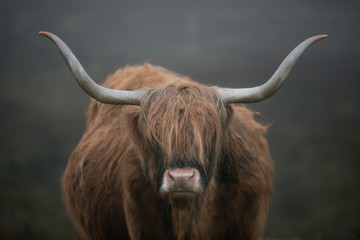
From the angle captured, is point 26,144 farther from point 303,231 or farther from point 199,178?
point 199,178

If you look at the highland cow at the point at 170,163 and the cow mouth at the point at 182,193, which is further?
the highland cow at the point at 170,163

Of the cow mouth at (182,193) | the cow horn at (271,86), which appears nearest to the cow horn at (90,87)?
the cow horn at (271,86)

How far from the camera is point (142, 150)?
4094 millimetres

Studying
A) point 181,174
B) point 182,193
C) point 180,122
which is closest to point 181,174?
point 181,174

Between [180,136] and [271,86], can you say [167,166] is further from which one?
[271,86]

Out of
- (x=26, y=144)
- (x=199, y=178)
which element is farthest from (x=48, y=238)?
(x=199, y=178)

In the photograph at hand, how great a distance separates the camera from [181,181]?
337 cm

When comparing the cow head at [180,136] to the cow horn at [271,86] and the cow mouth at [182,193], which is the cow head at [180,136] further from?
the cow horn at [271,86]

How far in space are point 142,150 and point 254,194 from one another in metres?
1.15

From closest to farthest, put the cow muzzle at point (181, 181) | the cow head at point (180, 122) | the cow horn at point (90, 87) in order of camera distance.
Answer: the cow muzzle at point (181, 181)
the cow head at point (180, 122)
the cow horn at point (90, 87)

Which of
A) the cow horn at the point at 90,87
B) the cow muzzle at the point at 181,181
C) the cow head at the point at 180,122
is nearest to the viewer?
the cow muzzle at the point at 181,181

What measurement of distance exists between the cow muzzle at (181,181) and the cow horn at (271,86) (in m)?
0.80

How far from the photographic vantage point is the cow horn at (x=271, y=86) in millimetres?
3678

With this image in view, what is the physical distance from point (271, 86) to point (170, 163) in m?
1.02
